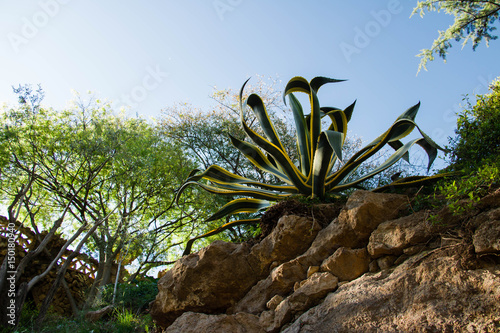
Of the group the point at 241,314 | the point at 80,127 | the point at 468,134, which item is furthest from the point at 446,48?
the point at 80,127

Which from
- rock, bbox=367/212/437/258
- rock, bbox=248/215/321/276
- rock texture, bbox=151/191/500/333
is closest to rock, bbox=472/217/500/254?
rock texture, bbox=151/191/500/333

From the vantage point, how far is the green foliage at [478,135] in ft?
11.1

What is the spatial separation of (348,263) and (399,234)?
1.54 feet

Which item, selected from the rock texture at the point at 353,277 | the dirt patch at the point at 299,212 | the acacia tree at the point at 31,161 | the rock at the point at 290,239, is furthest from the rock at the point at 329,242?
the acacia tree at the point at 31,161

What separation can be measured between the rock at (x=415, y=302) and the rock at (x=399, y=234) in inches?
5.9

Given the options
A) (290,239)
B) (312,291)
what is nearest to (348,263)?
(312,291)

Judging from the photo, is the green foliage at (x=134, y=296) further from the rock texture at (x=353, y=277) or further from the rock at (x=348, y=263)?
the rock at (x=348, y=263)

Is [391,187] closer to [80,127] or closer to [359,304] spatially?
[359,304]

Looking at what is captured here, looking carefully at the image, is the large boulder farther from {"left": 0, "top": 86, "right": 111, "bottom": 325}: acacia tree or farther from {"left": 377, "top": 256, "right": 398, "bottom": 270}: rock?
{"left": 0, "top": 86, "right": 111, "bottom": 325}: acacia tree

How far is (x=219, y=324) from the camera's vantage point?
9.53 feet

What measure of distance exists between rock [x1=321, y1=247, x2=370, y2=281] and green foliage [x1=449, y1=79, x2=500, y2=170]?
1375 mm

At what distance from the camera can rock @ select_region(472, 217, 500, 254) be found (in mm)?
2090

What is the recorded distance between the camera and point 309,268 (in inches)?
120

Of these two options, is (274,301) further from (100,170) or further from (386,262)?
(100,170)
